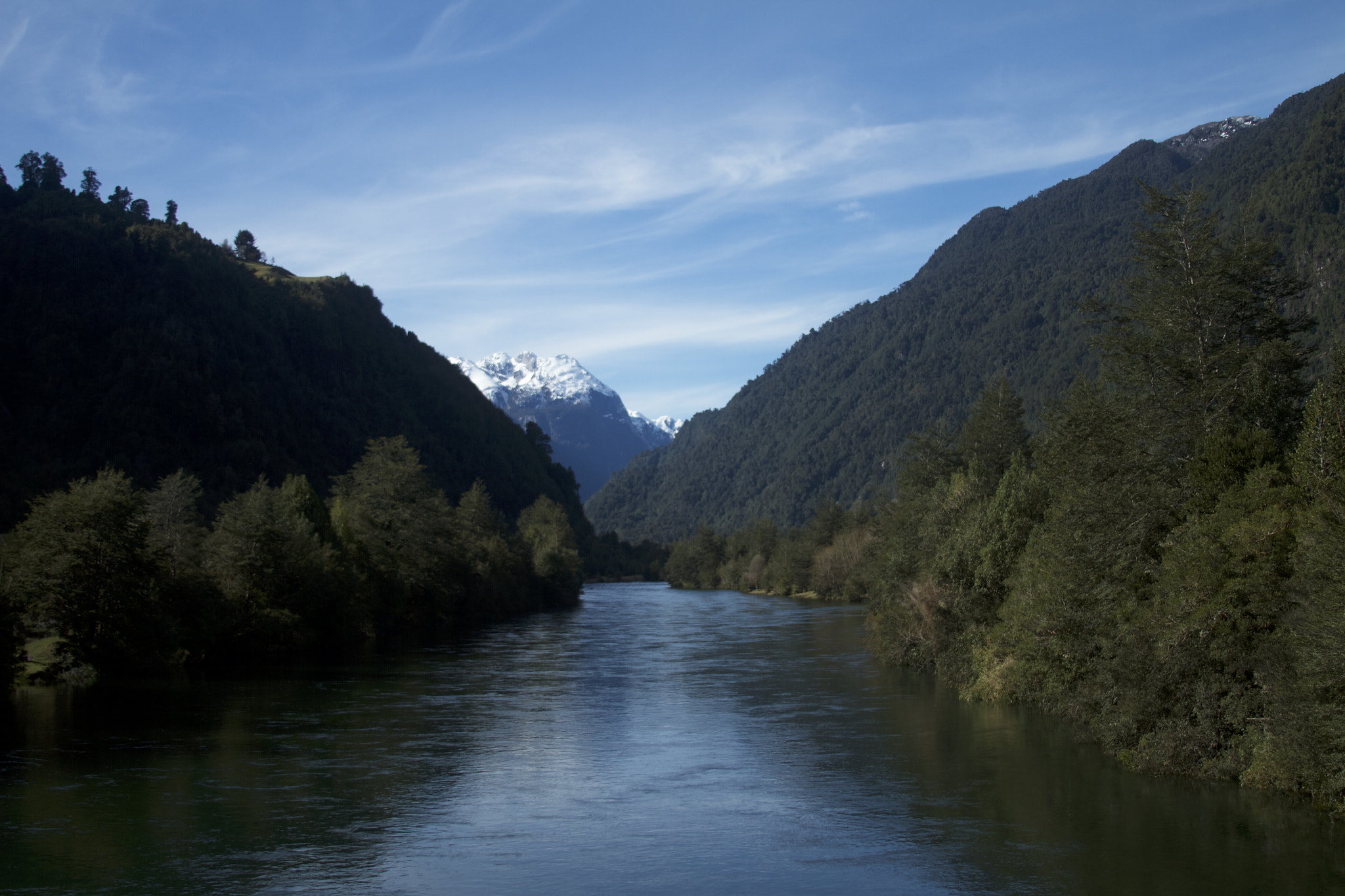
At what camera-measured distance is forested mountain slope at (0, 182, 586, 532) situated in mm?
127500

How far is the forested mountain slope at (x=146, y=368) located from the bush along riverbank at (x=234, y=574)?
44.4 meters

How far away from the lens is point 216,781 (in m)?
26.4

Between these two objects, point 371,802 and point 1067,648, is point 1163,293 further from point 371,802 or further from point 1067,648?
point 371,802

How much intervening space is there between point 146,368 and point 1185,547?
149 metres

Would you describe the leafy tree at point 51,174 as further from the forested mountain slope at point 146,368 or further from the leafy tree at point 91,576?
the leafy tree at point 91,576

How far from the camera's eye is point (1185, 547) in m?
25.7

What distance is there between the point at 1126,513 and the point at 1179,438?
2742mm

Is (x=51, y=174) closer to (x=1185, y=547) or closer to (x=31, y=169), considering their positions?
(x=31, y=169)

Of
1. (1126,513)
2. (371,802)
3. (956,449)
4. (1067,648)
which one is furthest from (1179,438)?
(956,449)

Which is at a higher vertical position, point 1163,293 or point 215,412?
point 215,412

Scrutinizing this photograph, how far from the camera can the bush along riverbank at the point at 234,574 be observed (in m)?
43.1

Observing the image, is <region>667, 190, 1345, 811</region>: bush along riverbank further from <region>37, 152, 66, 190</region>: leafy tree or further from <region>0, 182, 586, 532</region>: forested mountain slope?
<region>37, 152, 66, 190</region>: leafy tree

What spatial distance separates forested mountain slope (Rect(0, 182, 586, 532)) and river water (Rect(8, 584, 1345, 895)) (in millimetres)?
79818

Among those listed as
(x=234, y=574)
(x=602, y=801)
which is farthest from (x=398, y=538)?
(x=602, y=801)
